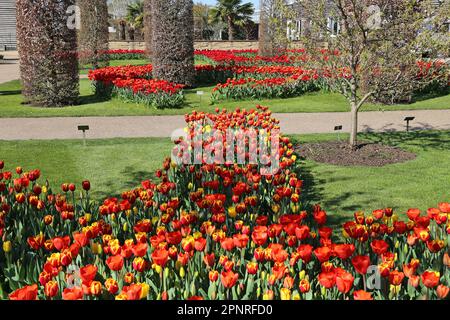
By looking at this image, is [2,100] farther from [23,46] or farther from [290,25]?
[290,25]

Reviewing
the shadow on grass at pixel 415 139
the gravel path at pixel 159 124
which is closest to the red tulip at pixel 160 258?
the shadow on grass at pixel 415 139

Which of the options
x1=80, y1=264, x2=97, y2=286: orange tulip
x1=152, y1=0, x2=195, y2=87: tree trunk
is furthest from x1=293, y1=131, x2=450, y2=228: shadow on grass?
x1=152, y1=0, x2=195, y2=87: tree trunk

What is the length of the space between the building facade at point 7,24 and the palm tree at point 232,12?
20.3m

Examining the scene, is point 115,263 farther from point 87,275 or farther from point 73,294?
point 73,294

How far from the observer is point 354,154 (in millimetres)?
8789

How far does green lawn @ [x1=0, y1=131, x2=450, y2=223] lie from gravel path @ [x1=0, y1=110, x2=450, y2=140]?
2.68ft

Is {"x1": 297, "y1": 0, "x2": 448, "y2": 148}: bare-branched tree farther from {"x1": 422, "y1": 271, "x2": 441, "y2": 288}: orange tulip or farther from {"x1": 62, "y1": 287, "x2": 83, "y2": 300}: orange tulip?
{"x1": 62, "y1": 287, "x2": 83, "y2": 300}: orange tulip

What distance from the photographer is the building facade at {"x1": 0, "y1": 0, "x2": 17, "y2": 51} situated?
159 feet

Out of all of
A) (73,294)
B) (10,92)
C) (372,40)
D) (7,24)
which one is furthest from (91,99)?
(7,24)

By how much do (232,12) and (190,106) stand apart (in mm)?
37507

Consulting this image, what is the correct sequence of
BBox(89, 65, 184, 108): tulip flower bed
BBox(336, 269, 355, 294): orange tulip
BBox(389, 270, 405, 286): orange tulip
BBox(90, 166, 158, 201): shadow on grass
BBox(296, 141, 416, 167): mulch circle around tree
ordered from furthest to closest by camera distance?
BBox(89, 65, 184, 108): tulip flower bed, BBox(296, 141, 416, 167): mulch circle around tree, BBox(90, 166, 158, 201): shadow on grass, BBox(389, 270, 405, 286): orange tulip, BBox(336, 269, 355, 294): orange tulip

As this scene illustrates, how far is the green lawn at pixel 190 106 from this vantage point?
1373cm

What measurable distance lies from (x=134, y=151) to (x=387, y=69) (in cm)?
476

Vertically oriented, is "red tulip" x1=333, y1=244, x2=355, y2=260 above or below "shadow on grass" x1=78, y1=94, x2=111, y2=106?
below
